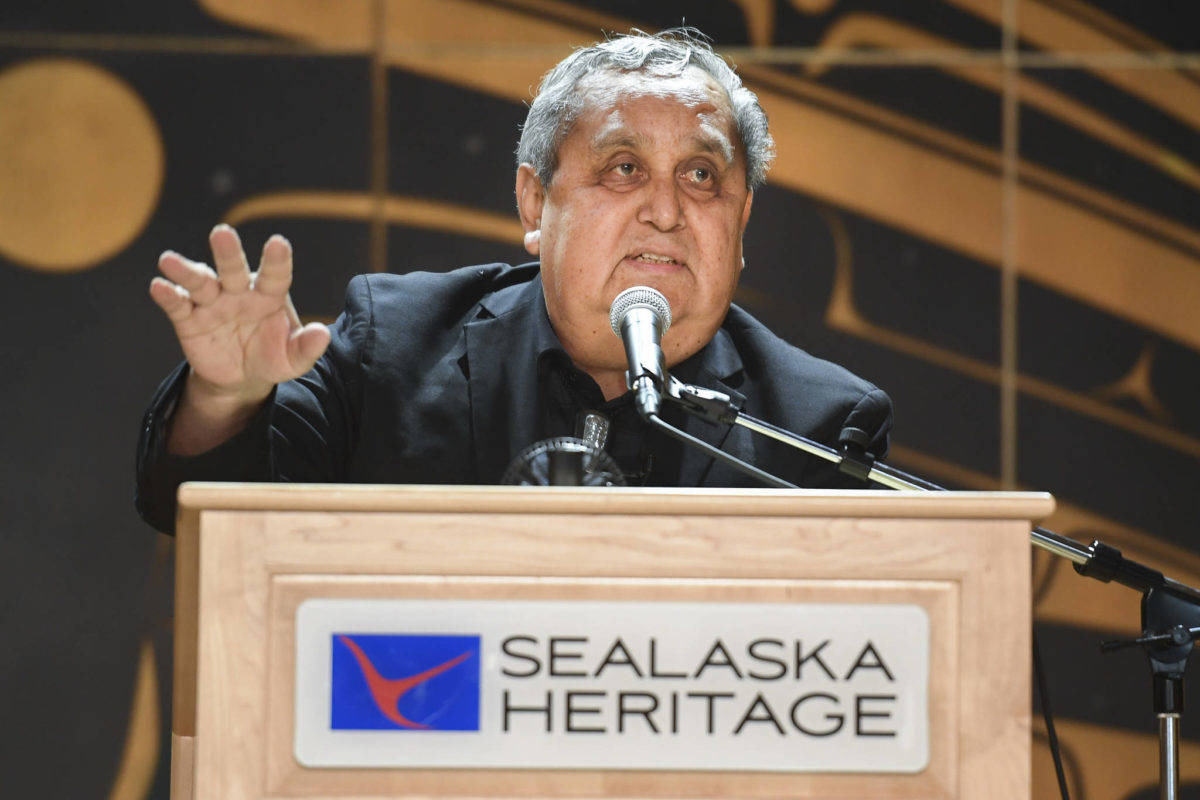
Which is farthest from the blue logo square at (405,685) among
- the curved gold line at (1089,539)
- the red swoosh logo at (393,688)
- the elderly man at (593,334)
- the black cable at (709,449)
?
the curved gold line at (1089,539)

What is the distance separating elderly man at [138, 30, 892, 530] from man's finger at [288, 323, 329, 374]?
535 millimetres

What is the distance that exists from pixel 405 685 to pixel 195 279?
440mm

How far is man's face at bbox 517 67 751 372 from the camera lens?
1935 mm

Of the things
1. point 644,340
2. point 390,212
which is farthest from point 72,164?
point 644,340

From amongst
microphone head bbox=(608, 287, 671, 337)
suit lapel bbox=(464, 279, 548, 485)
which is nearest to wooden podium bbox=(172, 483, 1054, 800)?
microphone head bbox=(608, 287, 671, 337)

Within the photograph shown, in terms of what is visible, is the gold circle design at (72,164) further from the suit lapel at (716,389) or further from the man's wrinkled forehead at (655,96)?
the suit lapel at (716,389)

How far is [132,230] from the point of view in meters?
3.14

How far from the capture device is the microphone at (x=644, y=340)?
4.18 ft

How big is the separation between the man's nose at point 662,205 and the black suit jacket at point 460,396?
24 centimetres

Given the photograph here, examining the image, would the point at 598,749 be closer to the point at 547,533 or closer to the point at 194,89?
the point at 547,533

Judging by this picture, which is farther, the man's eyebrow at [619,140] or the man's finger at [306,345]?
the man's eyebrow at [619,140]

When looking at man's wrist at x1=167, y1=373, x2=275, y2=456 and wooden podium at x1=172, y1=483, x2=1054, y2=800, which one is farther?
man's wrist at x1=167, y1=373, x2=275, y2=456

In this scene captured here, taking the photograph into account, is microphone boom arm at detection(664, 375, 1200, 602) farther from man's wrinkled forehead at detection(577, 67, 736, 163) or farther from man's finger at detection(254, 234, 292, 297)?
man's wrinkled forehead at detection(577, 67, 736, 163)

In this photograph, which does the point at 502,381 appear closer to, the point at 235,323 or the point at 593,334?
the point at 593,334
